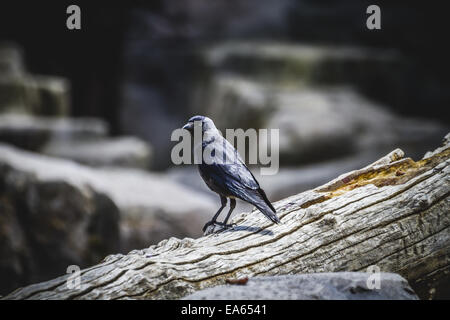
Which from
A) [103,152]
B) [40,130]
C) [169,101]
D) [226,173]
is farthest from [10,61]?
[226,173]

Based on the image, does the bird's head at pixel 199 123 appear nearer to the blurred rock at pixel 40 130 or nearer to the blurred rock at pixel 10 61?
the blurred rock at pixel 40 130

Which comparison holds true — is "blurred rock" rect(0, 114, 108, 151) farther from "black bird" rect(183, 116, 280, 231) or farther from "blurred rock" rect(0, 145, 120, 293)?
"black bird" rect(183, 116, 280, 231)

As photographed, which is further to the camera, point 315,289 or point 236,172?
point 236,172

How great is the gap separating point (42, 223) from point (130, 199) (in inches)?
43.4

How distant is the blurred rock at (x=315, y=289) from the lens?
1973 millimetres

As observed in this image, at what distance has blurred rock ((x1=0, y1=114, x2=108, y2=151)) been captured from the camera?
681 centimetres

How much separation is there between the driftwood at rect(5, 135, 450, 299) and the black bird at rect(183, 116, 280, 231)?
0.69ft

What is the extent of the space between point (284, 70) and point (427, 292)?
23.1ft

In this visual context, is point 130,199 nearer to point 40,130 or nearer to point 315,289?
point 40,130

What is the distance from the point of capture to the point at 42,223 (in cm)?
444

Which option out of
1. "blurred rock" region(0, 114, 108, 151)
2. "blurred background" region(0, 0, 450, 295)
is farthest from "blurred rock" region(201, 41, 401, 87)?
"blurred rock" region(0, 114, 108, 151)

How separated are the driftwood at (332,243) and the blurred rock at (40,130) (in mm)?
5201

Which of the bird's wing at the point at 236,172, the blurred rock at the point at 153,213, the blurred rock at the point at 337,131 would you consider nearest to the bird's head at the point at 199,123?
the bird's wing at the point at 236,172
